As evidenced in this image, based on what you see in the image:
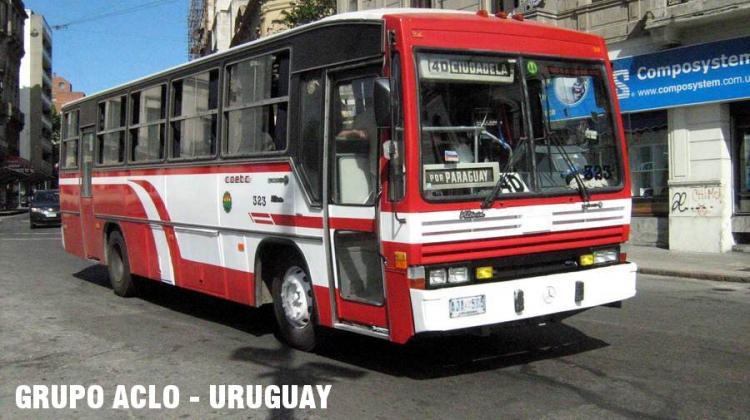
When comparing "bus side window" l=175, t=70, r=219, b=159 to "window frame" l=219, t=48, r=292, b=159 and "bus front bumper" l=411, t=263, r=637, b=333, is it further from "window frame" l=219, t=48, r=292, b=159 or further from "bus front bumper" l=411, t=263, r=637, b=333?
"bus front bumper" l=411, t=263, r=637, b=333

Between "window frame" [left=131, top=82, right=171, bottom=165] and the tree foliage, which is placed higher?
the tree foliage

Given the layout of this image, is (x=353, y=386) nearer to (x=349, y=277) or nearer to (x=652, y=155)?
(x=349, y=277)

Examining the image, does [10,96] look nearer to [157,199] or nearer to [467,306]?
[157,199]

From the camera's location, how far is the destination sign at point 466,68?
18.8ft

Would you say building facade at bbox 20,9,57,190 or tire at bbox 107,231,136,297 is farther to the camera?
building facade at bbox 20,9,57,190

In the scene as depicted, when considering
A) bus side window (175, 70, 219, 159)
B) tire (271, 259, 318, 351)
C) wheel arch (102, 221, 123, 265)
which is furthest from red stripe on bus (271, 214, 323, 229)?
wheel arch (102, 221, 123, 265)

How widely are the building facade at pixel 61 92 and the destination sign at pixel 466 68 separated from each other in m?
151

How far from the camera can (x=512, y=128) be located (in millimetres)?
6062

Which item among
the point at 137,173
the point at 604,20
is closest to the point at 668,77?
the point at 604,20

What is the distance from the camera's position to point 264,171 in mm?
7348

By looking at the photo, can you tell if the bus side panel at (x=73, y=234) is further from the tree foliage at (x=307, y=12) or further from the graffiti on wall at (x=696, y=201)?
the tree foliage at (x=307, y=12)

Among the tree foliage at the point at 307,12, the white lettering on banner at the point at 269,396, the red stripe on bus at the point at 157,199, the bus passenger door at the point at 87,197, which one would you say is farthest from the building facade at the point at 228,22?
the white lettering on banner at the point at 269,396

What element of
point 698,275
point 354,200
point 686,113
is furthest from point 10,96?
point 354,200

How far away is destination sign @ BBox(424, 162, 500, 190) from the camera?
5613mm
